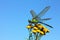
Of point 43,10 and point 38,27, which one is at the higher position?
point 43,10

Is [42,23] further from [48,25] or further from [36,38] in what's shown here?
[36,38]

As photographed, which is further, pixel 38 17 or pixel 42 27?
pixel 38 17

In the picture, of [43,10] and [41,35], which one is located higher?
[43,10]

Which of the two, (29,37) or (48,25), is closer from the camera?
(29,37)

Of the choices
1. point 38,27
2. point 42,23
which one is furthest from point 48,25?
point 38,27

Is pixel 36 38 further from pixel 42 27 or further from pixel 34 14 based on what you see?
pixel 34 14

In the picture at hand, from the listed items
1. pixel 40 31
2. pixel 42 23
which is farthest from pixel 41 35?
pixel 42 23

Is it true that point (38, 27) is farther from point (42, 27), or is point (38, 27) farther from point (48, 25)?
point (48, 25)

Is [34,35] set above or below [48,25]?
below
